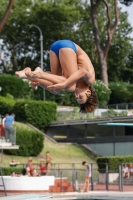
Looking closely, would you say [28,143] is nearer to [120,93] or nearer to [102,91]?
[102,91]

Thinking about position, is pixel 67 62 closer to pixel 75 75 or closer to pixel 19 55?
pixel 75 75

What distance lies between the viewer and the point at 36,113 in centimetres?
4816

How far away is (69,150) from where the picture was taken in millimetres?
43375

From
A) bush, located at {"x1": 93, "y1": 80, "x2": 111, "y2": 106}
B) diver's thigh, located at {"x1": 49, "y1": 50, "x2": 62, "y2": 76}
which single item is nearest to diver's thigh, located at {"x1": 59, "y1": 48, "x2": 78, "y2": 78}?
diver's thigh, located at {"x1": 49, "y1": 50, "x2": 62, "y2": 76}

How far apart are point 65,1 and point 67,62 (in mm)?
63213

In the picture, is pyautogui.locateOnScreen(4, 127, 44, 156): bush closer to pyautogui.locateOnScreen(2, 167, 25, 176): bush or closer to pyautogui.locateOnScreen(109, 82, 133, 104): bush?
pyautogui.locateOnScreen(2, 167, 25, 176): bush

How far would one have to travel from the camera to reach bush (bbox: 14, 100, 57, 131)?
47938 millimetres

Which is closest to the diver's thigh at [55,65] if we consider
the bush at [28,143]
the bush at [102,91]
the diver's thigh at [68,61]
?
the diver's thigh at [68,61]

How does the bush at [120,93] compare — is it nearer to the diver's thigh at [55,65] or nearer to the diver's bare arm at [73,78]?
the diver's thigh at [55,65]

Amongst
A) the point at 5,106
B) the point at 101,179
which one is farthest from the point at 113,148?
the point at 101,179

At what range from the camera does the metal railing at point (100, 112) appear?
43.7 metres

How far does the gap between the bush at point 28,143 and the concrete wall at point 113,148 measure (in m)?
4.52

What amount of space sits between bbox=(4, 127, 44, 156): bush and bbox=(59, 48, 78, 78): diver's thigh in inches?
1150

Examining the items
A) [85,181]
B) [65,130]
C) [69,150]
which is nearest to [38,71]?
[85,181]
